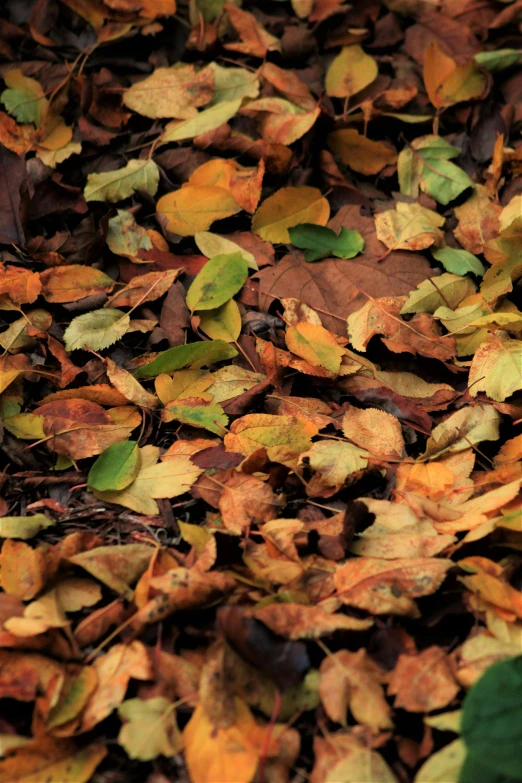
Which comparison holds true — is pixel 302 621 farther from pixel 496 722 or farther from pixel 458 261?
pixel 458 261

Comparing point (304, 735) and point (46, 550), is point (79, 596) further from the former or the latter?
point (304, 735)

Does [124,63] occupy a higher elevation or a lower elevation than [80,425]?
higher

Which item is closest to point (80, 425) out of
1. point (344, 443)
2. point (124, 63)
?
point (344, 443)

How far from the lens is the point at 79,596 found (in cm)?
98

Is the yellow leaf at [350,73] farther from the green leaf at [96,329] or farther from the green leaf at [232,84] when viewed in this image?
the green leaf at [96,329]

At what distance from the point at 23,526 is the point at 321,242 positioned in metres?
0.83

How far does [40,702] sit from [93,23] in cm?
157

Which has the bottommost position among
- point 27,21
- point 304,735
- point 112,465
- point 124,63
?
point 304,735

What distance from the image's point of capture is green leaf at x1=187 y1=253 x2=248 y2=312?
4.58ft

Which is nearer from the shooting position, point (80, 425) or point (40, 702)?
point (40, 702)

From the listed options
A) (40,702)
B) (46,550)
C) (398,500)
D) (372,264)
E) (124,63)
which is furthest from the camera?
(124,63)

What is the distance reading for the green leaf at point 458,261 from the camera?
1.47m

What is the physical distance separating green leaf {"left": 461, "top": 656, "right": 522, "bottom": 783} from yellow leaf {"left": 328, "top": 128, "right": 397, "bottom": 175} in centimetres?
117

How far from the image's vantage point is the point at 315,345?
133cm
